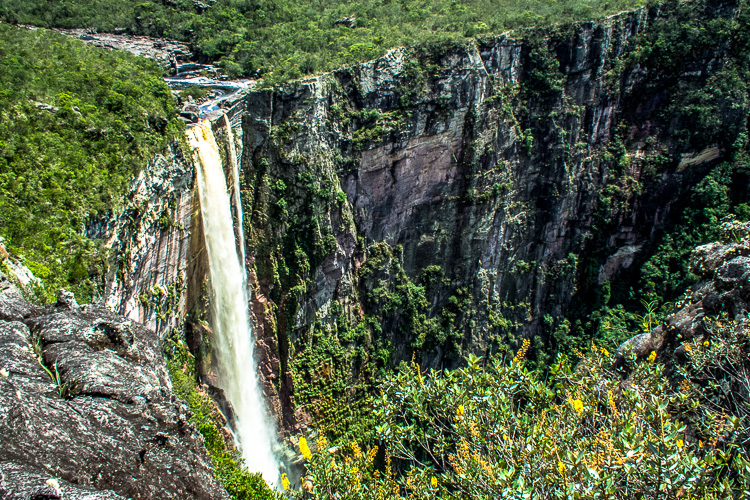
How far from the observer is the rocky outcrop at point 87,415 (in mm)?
4762

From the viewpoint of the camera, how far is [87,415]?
5.50 metres

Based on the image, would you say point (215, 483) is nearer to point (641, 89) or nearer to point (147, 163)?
point (147, 163)

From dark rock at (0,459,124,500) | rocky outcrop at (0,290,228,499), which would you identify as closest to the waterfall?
rocky outcrop at (0,290,228,499)

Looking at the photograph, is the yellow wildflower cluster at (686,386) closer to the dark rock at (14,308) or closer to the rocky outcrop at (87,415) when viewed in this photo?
the rocky outcrop at (87,415)

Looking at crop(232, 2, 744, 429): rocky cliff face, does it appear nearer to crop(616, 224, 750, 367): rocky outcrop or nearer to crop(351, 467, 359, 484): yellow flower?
crop(616, 224, 750, 367): rocky outcrop

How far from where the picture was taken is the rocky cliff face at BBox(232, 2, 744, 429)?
21734 mm

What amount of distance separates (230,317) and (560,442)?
15336 mm

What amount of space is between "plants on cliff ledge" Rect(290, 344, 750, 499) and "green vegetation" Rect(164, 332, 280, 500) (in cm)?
281

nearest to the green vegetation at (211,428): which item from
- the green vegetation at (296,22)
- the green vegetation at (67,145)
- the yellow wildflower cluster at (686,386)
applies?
the green vegetation at (67,145)

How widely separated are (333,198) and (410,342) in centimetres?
997

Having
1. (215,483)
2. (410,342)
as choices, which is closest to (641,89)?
(410,342)

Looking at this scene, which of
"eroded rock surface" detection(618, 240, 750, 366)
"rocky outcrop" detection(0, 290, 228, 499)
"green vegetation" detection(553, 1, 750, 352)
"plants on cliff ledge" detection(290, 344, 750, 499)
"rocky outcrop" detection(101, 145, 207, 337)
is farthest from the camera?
"green vegetation" detection(553, 1, 750, 352)

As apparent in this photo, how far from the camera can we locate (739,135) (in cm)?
3028

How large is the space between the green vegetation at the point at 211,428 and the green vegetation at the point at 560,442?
287cm
